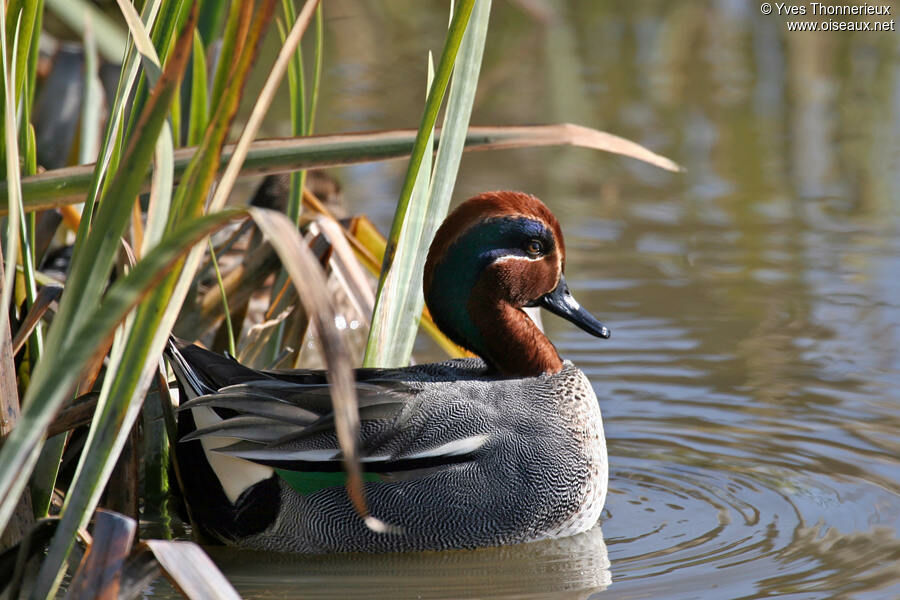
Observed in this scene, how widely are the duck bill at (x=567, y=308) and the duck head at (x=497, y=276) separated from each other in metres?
0.07

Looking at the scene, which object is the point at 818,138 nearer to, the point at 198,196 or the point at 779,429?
the point at 779,429

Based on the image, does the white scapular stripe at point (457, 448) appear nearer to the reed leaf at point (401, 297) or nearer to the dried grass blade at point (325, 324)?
the reed leaf at point (401, 297)

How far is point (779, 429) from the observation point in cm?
501

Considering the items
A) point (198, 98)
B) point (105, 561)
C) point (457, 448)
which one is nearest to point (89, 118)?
point (198, 98)

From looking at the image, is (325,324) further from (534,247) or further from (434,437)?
(534,247)

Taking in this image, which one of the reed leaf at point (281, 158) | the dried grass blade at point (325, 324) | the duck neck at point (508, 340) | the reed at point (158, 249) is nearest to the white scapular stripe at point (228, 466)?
the reed at point (158, 249)

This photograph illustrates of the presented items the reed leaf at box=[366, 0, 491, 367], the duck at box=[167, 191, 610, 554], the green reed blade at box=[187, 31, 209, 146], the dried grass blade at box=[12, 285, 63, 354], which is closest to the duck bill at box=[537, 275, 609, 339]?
the duck at box=[167, 191, 610, 554]

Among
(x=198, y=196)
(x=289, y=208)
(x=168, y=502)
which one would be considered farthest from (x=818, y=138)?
(x=198, y=196)

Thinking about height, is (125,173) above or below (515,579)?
above

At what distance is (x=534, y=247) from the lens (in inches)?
169

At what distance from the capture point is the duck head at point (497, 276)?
4160 mm

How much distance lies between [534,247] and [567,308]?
327 mm

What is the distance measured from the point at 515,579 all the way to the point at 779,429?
1562mm

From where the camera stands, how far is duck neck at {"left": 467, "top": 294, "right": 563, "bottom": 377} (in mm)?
4270
